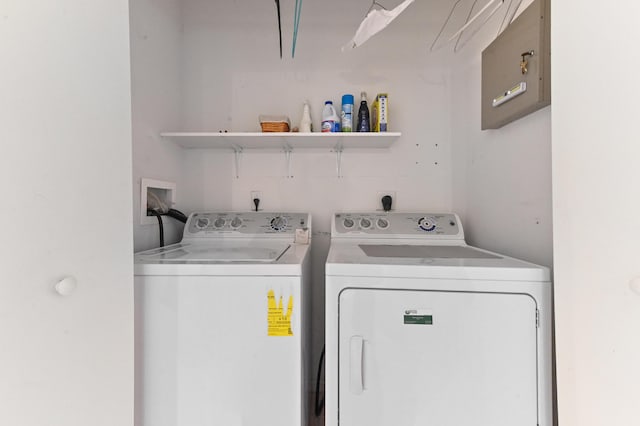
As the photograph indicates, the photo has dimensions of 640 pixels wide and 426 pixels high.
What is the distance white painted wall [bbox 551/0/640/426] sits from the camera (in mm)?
677

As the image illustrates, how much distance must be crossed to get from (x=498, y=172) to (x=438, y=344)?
3.30 feet

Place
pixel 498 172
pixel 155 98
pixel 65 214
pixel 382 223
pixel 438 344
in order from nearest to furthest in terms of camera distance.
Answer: pixel 65 214 → pixel 438 344 → pixel 498 172 → pixel 155 98 → pixel 382 223

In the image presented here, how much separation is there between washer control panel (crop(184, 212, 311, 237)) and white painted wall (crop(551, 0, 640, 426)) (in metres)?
1.24

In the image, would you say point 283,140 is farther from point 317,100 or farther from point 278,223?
point 278,223

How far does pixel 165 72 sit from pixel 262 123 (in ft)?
2.17

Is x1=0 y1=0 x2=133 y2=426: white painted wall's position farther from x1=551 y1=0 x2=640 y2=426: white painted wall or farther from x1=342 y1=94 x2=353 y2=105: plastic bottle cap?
x1=551 y1=0 x2=640 y2=426: white painted wall

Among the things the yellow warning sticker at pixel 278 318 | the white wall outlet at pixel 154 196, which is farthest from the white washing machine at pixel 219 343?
the white wall outlet at pixel 154 196

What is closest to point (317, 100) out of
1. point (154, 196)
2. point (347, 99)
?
point (347, 99)

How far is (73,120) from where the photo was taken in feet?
2.44

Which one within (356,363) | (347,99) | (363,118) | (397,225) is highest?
(347,99)

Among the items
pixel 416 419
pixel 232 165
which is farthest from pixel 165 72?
pixel 416 419

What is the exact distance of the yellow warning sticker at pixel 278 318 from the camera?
97 centimetres

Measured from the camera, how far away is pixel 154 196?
5.40 ft

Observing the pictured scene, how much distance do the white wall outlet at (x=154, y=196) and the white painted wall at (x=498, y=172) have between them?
5.92 ft
